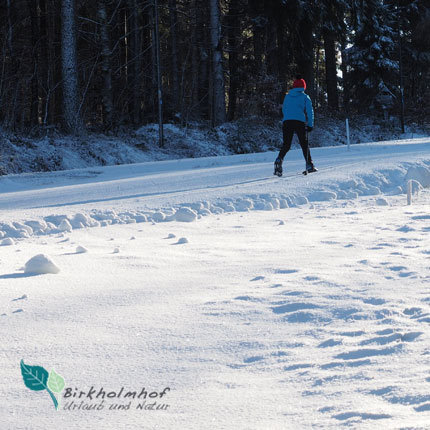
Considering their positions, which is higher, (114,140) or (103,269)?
(114,140)

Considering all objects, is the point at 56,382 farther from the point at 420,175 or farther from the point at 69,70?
the point at 69,70

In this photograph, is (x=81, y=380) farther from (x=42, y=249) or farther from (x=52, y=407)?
(x=42, y=249)

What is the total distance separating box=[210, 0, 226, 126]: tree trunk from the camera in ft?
74.5

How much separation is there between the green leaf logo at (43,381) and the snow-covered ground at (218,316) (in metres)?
0.03

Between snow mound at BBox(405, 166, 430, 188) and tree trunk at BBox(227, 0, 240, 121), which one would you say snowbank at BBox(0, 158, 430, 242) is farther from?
tree trunk at BBox(227, 0, 240, 121)

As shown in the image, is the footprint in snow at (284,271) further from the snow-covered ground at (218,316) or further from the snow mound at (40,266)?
the snow mound at (40,266)

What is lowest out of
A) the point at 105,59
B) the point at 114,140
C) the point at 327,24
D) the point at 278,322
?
the point at 278,322

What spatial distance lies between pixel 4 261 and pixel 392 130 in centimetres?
2885

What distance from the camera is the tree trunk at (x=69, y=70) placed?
55.4 ft


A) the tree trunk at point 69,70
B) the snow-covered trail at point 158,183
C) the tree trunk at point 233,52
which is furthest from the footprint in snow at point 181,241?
the tree trunk at point 233,52

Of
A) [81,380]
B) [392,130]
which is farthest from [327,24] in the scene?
[81,380]

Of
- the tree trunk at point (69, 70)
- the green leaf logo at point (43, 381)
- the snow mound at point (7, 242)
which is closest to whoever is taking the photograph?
the green leaf logo at point (43, 381)

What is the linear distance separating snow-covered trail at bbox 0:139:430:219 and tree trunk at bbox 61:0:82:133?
3.90 metres

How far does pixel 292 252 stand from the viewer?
17.3ft
